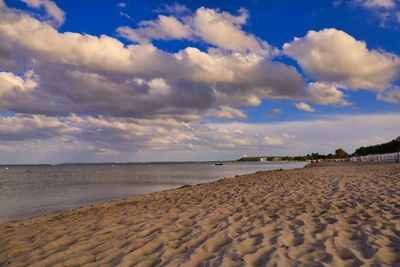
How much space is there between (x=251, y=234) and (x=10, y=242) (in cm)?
565

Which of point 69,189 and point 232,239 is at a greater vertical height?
point 232,239

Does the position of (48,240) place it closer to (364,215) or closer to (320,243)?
(320,243)

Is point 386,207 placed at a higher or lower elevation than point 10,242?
higher

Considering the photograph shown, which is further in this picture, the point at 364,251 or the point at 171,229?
the point at 171,229

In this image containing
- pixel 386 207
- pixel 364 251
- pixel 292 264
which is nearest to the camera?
pixel 292 264

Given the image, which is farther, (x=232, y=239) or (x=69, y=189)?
(x=69, y=189)

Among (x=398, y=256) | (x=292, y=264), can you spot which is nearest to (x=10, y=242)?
(x=292, y=264)

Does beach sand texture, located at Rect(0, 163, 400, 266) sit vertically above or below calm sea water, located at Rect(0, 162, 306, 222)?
above

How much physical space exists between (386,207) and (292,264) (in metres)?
4.81

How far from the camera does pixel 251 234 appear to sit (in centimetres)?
518

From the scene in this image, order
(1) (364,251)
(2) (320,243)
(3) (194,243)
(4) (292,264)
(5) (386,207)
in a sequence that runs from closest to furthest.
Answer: (4) (292,264), (1) (364,251), (2) (320,243), (3) (194,243), (5) (386,207)

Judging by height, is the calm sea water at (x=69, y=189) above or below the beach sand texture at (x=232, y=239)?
below

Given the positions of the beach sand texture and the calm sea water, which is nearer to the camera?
the beach sand texture

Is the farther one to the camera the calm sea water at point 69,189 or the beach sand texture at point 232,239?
the calm sea water at point 69,189
